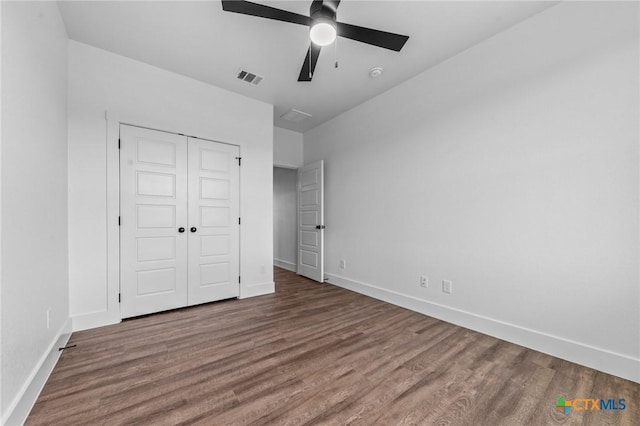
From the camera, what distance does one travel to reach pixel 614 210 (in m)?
1.88

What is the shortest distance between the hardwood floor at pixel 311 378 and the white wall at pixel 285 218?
2881mm

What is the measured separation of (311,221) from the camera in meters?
4.73

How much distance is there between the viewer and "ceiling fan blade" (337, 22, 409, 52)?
191cm

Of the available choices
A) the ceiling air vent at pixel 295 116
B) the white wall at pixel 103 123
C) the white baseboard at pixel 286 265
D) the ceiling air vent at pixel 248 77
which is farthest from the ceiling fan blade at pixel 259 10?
the white baseboard at pixel 286 265

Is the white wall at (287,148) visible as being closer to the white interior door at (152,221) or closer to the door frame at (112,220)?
the white interior door at (152,221)

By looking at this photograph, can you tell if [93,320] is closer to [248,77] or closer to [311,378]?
[311,378]

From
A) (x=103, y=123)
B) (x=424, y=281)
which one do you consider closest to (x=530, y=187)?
(x=424, y=281)

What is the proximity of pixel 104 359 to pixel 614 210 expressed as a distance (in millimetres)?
4083

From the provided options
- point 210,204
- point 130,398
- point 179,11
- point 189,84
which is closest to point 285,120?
point 189,84

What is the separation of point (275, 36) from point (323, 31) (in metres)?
0.98

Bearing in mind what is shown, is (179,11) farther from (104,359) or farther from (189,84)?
(104,359)

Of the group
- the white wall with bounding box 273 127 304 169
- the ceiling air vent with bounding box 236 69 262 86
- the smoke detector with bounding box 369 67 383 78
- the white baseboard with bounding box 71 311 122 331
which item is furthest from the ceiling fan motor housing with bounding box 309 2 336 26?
the white baseboard with bounding box 71 311 122 331

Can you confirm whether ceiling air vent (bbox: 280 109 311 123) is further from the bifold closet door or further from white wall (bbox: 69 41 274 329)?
the bifold closet door

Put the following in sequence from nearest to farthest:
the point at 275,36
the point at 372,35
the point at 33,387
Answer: the point at 33,387
the point at 372,35
the point at 275,36
